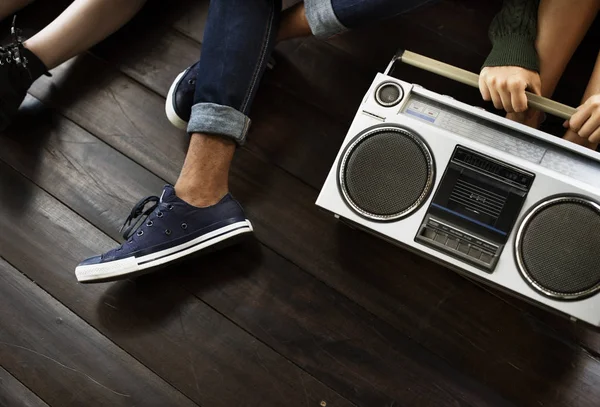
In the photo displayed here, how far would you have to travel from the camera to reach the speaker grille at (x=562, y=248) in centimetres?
80

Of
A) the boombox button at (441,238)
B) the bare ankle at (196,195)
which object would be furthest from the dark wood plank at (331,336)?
the boombox button at (441,238)

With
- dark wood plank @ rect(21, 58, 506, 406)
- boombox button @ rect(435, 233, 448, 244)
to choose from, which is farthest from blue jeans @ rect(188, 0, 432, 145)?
boombox button @ rect(435, 233, 448, 244)

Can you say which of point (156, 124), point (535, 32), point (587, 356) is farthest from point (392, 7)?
point (587, 356)

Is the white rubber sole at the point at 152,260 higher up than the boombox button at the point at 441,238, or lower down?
lower down

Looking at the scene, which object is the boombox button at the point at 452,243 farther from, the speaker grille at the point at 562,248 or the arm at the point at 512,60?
the arm at the point at 512,60

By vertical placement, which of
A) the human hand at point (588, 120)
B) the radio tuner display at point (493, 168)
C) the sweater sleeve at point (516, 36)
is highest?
the sweater sleeve at point (516, 36)

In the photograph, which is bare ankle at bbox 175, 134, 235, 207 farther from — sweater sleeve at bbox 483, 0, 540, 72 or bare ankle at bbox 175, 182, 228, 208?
sweater sleeve at bbox 483, 0, 540, 72

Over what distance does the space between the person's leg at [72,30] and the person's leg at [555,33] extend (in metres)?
0.71

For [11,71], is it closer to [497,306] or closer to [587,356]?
[497,306]

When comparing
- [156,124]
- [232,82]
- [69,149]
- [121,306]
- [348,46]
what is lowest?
[121,306]

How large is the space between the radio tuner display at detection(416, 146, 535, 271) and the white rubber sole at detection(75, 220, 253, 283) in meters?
0.31

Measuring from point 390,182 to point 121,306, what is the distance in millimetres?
489

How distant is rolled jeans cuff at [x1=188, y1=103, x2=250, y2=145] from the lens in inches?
37.3

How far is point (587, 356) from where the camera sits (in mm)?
949
